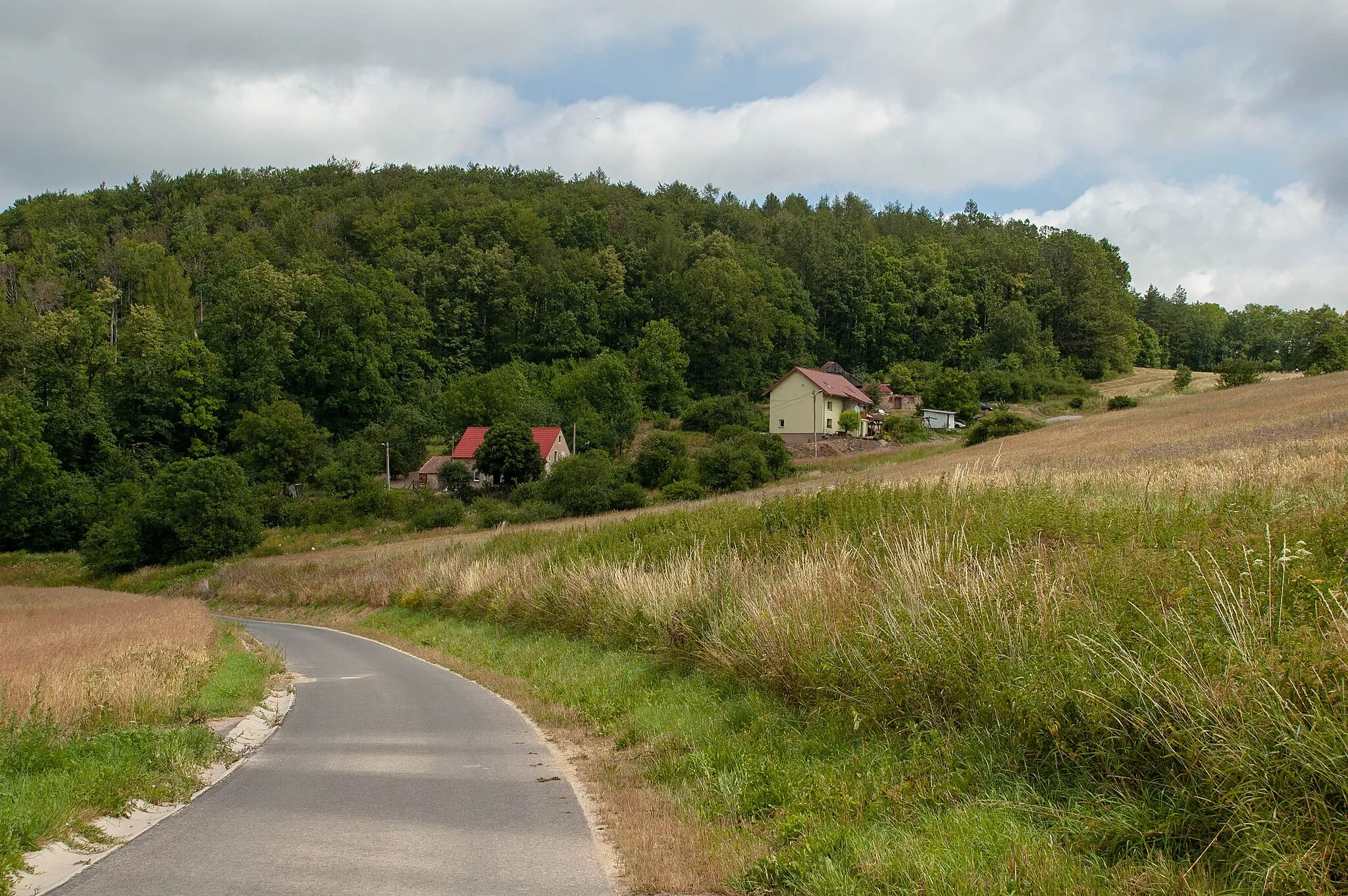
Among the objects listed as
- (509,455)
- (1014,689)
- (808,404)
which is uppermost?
(808,404)

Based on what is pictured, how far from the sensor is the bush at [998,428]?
224 ft

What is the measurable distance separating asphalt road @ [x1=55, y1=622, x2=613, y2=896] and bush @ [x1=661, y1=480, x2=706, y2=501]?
51.4 meters

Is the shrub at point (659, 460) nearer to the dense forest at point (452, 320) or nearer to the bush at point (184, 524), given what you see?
the dense forest at point (452, 320)

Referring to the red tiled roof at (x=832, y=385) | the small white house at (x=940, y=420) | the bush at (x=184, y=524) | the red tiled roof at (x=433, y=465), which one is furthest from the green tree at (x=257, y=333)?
the small white house at (x=940, y=420)

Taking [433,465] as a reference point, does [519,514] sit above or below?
below

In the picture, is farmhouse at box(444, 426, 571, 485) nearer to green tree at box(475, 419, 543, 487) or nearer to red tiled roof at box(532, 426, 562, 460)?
red tiled roof at box(532, 426, 562, 460)

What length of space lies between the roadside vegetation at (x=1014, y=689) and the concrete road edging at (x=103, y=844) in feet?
12.5

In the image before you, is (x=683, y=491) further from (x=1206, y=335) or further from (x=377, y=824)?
(x=1206, y=335)

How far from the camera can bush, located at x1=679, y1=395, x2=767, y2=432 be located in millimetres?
92938

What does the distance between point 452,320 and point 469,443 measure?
1195 inches

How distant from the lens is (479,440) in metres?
85.9

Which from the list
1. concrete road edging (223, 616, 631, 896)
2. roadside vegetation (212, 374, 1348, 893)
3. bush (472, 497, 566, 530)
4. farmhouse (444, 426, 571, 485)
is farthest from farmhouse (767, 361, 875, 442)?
concrete road edging (223, 616, 631, 896)

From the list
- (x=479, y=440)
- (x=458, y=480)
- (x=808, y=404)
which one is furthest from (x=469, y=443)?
(x=808, y=404)

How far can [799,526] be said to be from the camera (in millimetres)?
17656
